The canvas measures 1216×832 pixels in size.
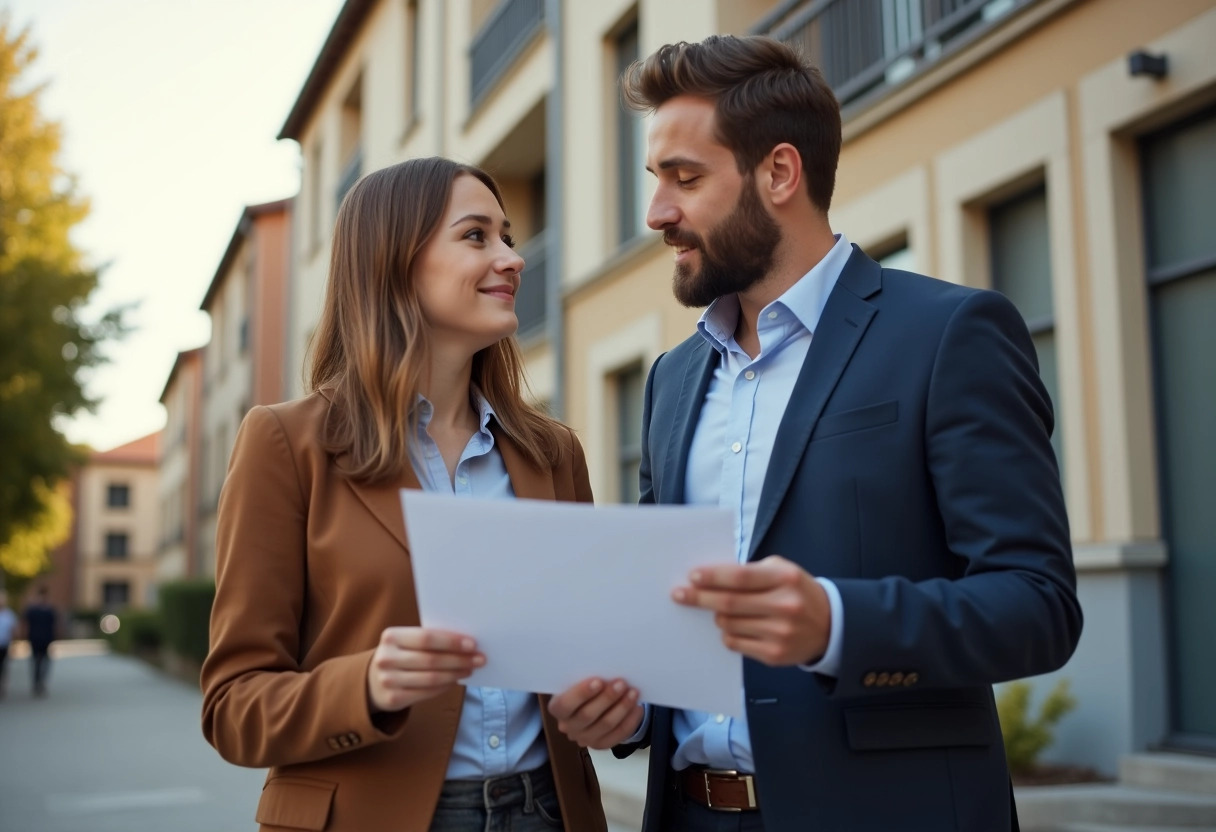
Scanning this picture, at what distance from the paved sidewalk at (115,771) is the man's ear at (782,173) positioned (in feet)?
23.3

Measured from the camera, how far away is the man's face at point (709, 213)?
2.56m

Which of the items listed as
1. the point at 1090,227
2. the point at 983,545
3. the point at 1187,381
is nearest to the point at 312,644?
the point at 983,545

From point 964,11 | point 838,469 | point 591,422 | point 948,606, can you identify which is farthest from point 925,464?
point 591,422

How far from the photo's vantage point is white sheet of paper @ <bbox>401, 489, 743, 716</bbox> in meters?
1.73

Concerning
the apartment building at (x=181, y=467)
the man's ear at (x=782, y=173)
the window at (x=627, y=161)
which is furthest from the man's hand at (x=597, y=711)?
the apartment building at (x=181, y=467)

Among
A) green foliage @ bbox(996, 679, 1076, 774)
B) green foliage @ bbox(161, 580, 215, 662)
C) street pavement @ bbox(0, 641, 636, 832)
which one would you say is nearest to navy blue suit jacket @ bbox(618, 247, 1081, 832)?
green foliage @ bbox(996, 679, 1076, 774)

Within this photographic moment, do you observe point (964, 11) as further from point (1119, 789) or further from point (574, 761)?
point (574, 761)

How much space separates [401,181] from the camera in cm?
268

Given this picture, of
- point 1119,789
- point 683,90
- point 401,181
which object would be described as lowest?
point 1119,789

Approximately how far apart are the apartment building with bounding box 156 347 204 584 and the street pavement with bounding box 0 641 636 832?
65.6ft

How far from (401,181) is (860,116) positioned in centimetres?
685

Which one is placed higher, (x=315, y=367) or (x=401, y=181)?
(x=401, y=181)

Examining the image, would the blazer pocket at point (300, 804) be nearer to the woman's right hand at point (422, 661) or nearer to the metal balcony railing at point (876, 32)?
the woman's right hand at point (422, 661)

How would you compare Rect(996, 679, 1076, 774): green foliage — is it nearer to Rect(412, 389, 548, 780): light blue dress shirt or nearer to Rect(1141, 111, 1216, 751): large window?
Rect(1141, 111, 1216, 751): large window
